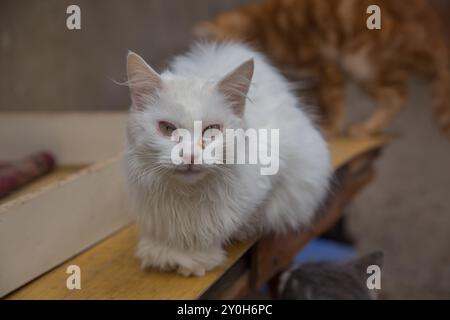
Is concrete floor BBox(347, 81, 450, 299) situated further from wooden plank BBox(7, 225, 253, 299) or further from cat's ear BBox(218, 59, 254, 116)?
cat's ear BBox(218, 59, 254, 116)

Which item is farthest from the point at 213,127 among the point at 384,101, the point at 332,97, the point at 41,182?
the point at 332,97

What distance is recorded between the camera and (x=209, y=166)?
0.75 m

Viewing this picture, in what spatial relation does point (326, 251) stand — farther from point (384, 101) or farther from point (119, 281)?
point (119, 281)

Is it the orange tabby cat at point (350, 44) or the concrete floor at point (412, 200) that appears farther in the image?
the concrete floor at point (412, 200)

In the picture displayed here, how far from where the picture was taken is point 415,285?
4.49ft

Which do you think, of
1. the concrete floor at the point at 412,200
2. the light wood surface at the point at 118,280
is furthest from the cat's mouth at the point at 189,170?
the concrete floor at the point at 412,200

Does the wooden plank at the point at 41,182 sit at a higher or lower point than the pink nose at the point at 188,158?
lower

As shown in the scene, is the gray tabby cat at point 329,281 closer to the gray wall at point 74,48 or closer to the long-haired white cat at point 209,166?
the long-haired white cat at point 209,166

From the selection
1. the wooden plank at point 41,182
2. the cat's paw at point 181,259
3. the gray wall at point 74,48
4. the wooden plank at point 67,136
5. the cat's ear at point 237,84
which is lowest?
the cat's paw at point 181,259

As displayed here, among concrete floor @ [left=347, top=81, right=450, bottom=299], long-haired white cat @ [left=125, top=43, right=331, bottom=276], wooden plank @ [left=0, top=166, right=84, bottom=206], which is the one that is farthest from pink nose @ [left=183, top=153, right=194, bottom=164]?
concrete floor @ [left=347, top=81, right=450, bottom=299]

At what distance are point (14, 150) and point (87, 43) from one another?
693 millimetres

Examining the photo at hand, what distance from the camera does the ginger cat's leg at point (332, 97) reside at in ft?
6.13
